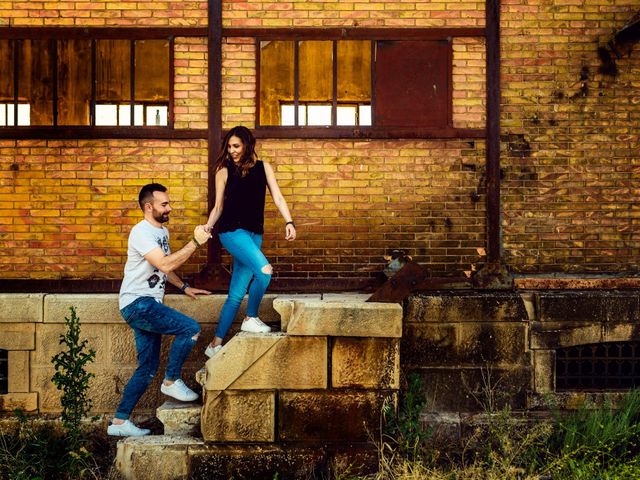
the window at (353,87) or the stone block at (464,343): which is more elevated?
the window at (353,87)

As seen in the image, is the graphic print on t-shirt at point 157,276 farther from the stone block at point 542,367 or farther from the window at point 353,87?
the stone block at point 542,367

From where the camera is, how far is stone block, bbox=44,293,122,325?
19.8 ft

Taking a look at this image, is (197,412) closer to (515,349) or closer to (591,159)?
(515,349)

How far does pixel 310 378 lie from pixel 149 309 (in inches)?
55.8

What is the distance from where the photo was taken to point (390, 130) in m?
6.38

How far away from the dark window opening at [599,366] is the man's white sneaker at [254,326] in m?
2.87

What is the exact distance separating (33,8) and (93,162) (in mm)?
1660

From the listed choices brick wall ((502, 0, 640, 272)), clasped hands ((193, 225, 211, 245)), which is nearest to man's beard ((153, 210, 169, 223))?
clasped hands ((193, 225, 211, 245))

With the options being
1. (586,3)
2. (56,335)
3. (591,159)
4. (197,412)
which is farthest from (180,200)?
(586,3)

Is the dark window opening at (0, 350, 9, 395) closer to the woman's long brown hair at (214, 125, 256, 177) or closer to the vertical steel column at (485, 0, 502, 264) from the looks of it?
the woman's long brown hair at (214, 125, 256, 177)

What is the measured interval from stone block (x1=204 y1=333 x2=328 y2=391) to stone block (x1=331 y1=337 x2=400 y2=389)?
105mm

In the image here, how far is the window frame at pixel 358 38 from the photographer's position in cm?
636

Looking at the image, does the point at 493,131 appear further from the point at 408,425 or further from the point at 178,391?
the point at 178,391

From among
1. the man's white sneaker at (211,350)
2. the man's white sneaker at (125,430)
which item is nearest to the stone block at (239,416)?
the man's white sneaker at (211,350)
